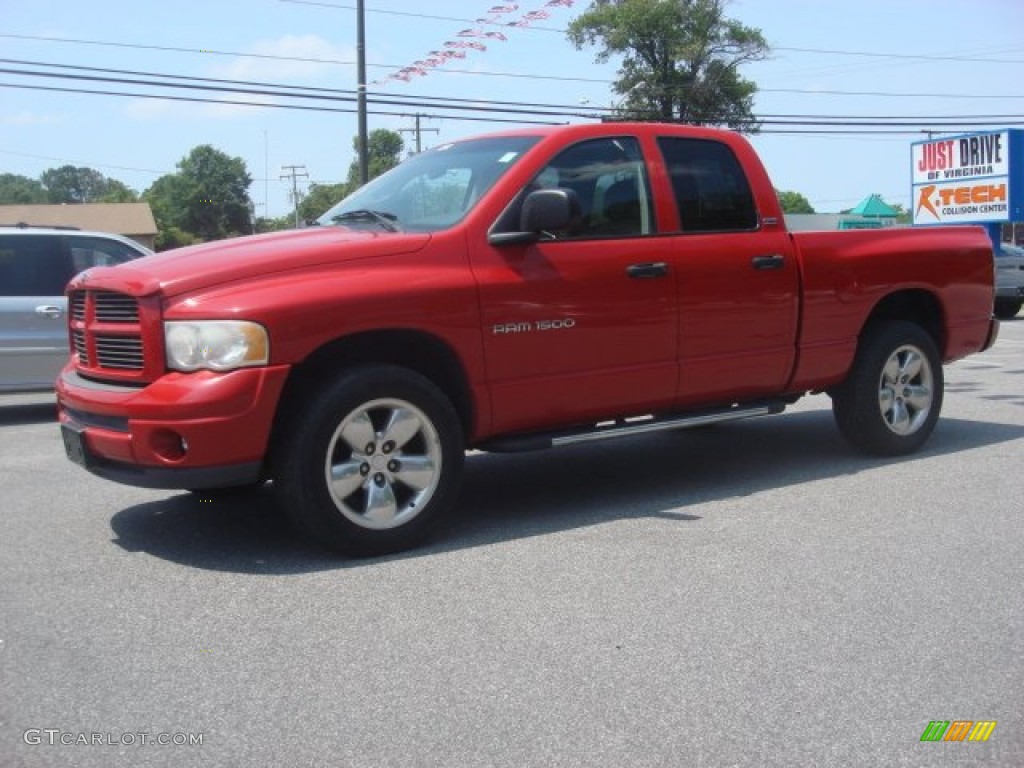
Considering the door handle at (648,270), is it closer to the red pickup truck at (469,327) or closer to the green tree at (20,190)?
the red pickup truck at (469,327)

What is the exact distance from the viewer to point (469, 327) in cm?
514

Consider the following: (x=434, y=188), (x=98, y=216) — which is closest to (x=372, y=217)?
(x=434, y=188)

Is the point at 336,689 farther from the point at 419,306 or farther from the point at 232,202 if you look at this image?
the point at 232,202

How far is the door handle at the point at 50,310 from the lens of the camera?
9.90 metres

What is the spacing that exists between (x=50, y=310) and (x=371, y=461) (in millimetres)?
6194

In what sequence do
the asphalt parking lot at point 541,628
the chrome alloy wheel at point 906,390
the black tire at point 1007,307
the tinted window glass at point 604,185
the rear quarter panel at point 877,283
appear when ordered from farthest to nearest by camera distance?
the black tire at point 1007,307
the chrome alloy wheel at point 906,390
the rear quarter panel at point 877,283
the tinted window glass at point 604,185
the asphalt parking lot at point 541,628

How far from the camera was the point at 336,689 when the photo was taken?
11.6 ft

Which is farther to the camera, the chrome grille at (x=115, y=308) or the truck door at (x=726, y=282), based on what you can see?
the truck door at (x=726, y=282)

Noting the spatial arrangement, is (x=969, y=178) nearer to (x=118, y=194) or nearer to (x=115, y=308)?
(x=115, y=308)

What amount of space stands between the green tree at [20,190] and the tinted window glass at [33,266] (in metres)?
121

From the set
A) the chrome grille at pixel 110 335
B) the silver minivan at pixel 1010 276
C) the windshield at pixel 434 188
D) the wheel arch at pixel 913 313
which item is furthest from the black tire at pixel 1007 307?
the chrome grille at pixel 110 335

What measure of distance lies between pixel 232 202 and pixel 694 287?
9988 cm

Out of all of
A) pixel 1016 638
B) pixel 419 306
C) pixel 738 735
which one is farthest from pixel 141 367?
pixel 1016 638

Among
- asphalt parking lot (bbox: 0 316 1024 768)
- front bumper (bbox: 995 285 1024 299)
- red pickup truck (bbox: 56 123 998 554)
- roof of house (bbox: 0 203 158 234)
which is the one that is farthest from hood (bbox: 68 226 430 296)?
roof of house (bbox: 0 203 158 234)
